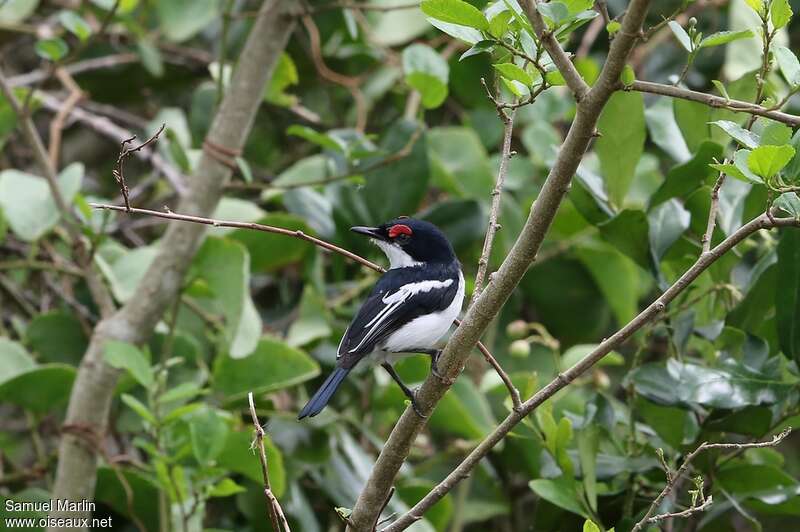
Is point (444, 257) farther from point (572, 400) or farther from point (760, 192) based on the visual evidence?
point (760, 192)

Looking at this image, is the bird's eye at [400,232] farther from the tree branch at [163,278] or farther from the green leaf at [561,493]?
the green leaf at [561,493]

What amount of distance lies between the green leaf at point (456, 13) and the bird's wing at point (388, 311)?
3.26 feet

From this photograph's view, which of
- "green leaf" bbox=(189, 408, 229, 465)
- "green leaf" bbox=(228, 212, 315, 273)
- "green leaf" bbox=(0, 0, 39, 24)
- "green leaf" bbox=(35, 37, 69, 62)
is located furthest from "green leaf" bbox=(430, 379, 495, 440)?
"green leaf" bbox=(0, 0, 39, 24)

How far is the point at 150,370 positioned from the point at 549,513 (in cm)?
105

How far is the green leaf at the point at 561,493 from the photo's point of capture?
7.45ft

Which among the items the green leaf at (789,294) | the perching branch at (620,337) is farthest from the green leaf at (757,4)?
the green leaf at (789,294)

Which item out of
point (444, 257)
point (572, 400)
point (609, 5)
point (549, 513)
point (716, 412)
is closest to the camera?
point (716, 412)

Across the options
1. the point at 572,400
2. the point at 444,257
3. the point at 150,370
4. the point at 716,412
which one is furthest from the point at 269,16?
the point at 716,412

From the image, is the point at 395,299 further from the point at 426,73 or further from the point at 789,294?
the point at 789,294

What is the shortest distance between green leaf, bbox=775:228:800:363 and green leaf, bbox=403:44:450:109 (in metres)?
1.15

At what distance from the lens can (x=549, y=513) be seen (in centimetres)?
251

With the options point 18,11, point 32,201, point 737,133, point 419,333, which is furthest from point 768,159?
point 18,11

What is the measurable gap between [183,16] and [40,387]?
1.70 m

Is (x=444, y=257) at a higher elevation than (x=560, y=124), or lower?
lower
